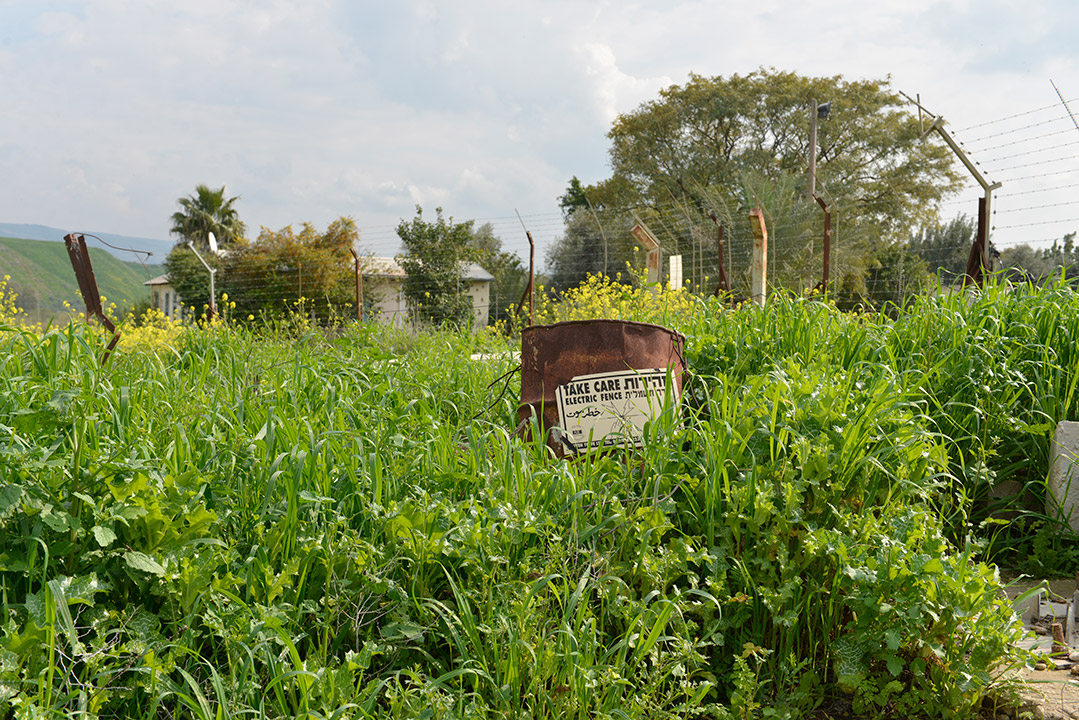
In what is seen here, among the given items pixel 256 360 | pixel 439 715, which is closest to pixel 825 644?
pixel 439 715

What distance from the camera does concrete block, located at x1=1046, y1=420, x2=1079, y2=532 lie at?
3.29m

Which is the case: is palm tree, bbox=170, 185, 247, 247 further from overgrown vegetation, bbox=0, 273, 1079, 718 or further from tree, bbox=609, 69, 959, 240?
overgrown vegetation, bbox=0, 273, 1079, 718

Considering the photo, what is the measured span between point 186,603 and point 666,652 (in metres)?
1.23

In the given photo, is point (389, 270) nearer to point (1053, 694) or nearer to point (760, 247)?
point (760, 247)

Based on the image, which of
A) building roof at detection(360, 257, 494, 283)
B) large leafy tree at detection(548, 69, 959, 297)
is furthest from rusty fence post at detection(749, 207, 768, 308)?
large leafy tree at detection(548, 69, 959, 297)

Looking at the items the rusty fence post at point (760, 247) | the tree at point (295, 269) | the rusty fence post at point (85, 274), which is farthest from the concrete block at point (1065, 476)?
the tree at point (295, 269)

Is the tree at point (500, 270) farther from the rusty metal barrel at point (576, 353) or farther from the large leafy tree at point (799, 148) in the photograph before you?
the rusty metal barrel at point (576, 353)

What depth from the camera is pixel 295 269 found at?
72.7 ft

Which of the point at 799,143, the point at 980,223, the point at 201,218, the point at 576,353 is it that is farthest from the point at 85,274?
the point at 201,218

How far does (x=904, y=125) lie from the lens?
2841 centimetres

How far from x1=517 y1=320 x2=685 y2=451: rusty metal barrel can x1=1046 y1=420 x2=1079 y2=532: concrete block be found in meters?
1.71

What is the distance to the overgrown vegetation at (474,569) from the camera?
1782 mm

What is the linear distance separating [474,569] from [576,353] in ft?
4.44

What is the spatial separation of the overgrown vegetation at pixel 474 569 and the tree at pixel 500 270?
22.3 m
